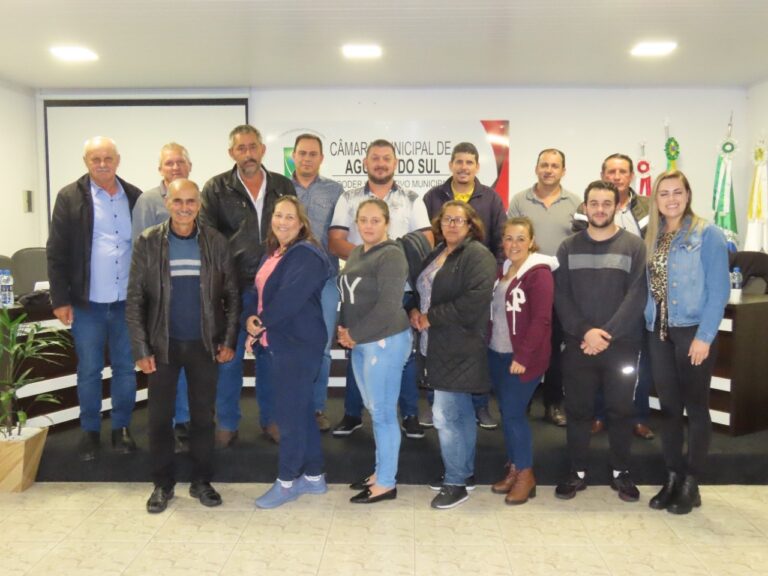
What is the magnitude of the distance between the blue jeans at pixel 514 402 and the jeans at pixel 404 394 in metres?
0.63

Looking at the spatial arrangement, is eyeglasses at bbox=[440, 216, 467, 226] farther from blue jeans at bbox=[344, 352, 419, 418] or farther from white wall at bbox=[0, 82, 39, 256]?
white wall at bbox=[0, 82, 39, 256]

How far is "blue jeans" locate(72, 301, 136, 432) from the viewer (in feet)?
11.8

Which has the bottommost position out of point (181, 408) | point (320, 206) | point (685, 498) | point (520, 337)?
point (685, 498)

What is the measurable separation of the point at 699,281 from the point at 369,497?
6.17ft

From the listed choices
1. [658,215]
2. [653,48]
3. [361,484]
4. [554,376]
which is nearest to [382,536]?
[361,484]

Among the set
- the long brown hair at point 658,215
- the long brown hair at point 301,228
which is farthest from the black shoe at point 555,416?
the long brown hair at point 301,228

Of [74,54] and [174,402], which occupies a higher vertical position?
[74,54]

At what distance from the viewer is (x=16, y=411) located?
149 inches

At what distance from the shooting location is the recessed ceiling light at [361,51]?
17.5ft

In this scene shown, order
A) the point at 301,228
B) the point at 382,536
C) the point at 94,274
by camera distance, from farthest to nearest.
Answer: the point at 94,274 → the point at 301,228 → the point at 382,536

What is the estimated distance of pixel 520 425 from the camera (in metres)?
3.29

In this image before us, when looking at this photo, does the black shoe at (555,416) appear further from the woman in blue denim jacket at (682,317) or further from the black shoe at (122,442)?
the black shoe at (122,442)

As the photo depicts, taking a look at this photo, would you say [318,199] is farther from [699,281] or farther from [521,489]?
[699,281]

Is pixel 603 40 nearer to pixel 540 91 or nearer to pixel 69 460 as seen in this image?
pixel 540 91
